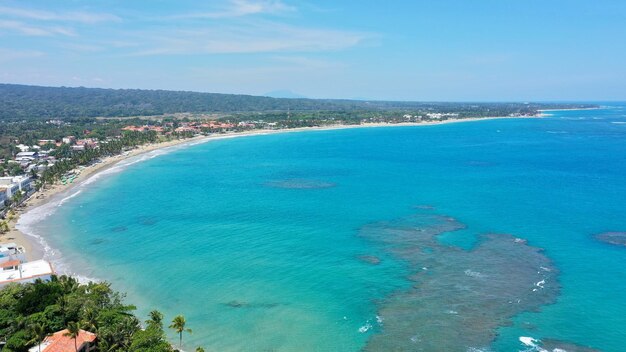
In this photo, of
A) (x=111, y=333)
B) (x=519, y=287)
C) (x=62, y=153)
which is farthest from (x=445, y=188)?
(x=62, y=153)

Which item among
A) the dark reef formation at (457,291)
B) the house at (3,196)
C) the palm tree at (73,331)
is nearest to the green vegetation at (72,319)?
the palm tree at (73,331)

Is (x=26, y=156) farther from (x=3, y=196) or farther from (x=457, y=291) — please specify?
(x=457, y=291)

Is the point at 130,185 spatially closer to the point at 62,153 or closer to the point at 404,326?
the point at 62,153

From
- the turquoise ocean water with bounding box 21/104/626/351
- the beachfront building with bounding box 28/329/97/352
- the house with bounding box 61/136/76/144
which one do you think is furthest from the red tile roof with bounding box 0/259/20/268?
the house with bounding box 61/136/76/144

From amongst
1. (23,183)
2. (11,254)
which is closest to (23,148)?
(23,183)

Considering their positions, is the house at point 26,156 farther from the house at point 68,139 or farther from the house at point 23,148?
the house at point 68,139

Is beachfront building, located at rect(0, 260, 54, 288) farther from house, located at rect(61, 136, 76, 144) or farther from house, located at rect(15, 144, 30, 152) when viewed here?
house, located at rect(61, 136, 76, 144)
